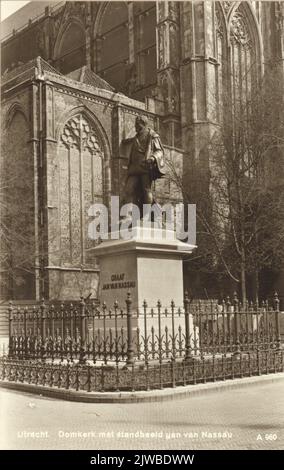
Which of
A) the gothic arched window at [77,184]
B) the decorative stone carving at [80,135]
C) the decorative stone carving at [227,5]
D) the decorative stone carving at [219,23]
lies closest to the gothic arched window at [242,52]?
the decorative stone carving at [227,5]

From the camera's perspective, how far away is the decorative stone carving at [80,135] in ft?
102

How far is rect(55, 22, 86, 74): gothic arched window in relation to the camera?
45.2 m

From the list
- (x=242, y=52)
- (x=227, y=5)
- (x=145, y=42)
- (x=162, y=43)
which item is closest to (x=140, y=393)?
(x=162, y=43)

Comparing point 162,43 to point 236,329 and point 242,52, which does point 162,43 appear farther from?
point 236,329

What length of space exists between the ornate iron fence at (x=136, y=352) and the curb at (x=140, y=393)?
176mm

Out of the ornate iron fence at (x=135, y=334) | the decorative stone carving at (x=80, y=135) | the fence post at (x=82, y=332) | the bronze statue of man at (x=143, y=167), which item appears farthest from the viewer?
the decorative stone carving at (x=80, y=135)

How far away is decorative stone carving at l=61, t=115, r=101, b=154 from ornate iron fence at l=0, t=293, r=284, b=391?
67.8 feet

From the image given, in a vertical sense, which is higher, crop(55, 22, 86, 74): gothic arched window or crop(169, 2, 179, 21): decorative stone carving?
crop(55, 22, 86, 74): gothic arched window

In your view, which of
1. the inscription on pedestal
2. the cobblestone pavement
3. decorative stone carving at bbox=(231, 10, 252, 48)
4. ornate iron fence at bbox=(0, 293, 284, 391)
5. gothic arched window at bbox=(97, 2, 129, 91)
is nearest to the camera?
the cobblestone pavement

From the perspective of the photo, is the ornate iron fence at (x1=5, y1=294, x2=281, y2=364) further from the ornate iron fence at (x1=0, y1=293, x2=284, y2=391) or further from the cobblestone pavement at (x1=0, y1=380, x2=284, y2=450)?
the cobblestone pavement at (x1=0, y1=380, x2=284, y2=450)

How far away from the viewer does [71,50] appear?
4594 centimetres

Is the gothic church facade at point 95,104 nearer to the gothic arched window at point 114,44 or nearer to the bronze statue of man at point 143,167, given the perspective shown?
the gothic arched window at point 114,44

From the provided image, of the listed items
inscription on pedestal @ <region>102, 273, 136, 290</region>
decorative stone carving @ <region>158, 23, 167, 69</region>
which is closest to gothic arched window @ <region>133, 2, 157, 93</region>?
decorative stone carving @ <region>158, 23, 167, 69</region>

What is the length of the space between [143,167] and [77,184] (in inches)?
782
